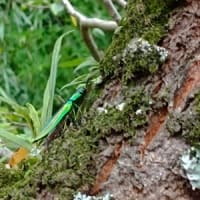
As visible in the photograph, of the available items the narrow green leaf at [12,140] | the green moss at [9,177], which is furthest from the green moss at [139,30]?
the narrow green leaf at [12,140]

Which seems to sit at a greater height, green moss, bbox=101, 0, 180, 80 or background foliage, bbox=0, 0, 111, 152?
green moss, bbox=101, 0, 180, 80

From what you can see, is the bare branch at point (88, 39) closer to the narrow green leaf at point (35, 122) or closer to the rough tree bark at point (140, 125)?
the narrow green leaf at point (35, 122)

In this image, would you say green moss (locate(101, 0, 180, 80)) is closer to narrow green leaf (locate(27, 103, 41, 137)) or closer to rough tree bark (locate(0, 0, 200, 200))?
rough tree bark (locate(0, 0, 200, 200))

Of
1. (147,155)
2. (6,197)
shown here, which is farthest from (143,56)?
(6,197)

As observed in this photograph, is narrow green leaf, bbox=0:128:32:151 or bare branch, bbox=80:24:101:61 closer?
narrow green leaf, bbox=0:128:32:151

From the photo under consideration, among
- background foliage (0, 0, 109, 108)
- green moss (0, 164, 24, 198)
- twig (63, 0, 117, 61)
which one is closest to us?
green moss (0, 164, 24, 198)

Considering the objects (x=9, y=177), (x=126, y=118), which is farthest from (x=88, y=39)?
(x=126, y=118)

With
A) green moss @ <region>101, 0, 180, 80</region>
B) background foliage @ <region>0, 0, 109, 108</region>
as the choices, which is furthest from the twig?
background foliage @ <region>0, 0, 109, 108</region>
